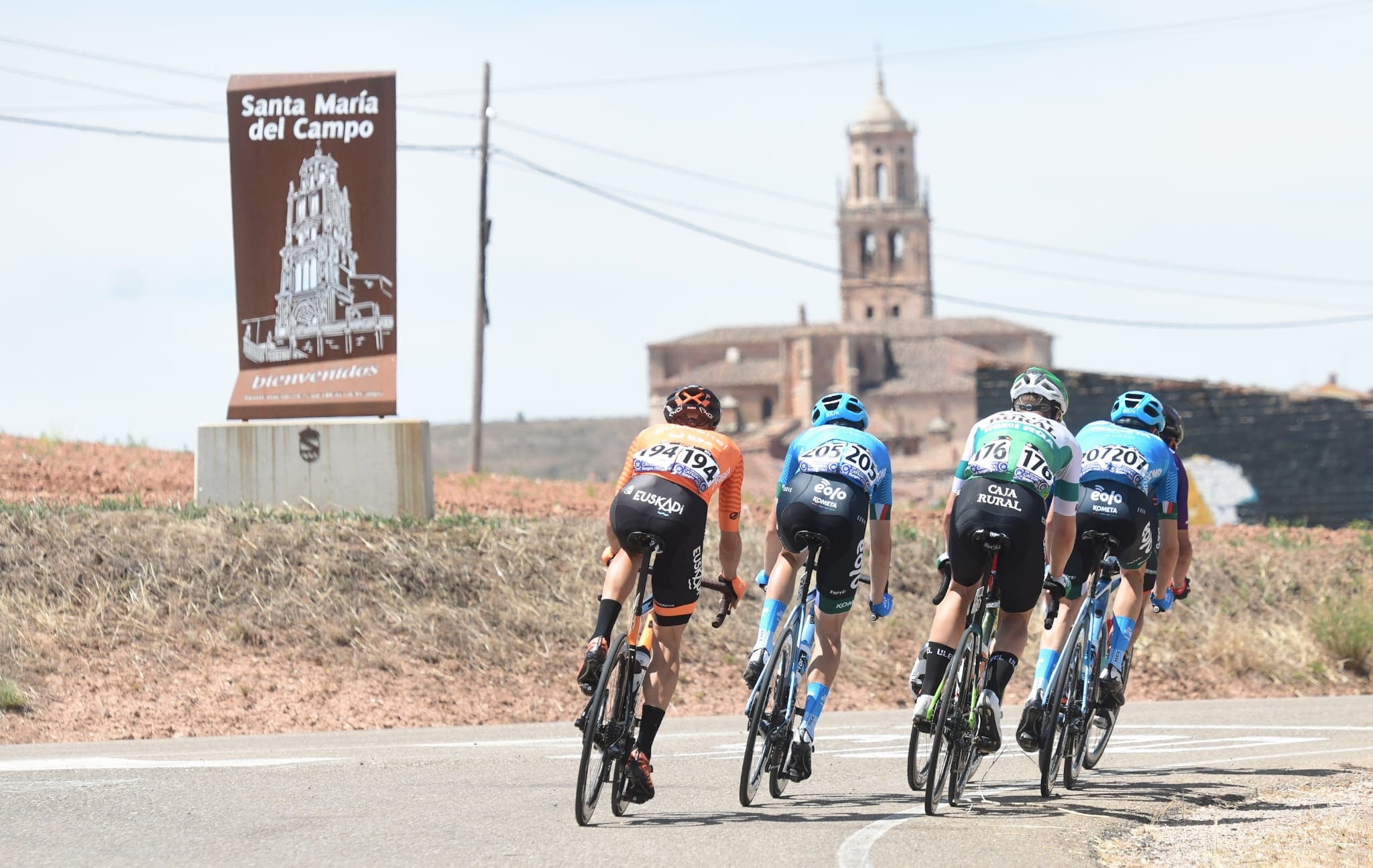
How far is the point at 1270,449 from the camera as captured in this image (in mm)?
34594

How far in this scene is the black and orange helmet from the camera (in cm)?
832

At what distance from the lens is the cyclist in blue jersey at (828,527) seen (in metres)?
8.53

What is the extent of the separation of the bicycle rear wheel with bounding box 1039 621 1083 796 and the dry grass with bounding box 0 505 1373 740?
268 inches

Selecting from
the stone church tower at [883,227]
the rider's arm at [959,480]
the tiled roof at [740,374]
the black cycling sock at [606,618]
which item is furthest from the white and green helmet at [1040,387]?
the stone church tower at [883,227]

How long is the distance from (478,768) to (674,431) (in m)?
2.94

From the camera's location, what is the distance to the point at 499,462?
145m

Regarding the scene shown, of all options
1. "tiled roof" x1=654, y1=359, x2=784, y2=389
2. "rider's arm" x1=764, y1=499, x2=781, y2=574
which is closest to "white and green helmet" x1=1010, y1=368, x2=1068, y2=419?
"rider's arm" x1=764, y1=499, x2=781, y2=574

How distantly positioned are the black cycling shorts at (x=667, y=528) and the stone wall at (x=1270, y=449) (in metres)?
26.7

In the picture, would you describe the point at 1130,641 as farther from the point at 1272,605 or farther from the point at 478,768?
the point at 1272,605

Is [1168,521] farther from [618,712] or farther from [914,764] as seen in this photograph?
[618,712]

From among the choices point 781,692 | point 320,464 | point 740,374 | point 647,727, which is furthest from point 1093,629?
point 740,374

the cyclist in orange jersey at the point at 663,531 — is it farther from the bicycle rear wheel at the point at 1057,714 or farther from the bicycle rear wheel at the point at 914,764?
the bicycle rear wheel at the point at 1057,714

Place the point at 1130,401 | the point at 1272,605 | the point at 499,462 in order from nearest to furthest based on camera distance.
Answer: the point at 1130,401, the point at 1272,605, the point at 499,462

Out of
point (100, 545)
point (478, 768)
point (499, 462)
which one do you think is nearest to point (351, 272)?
point (100, 545)
